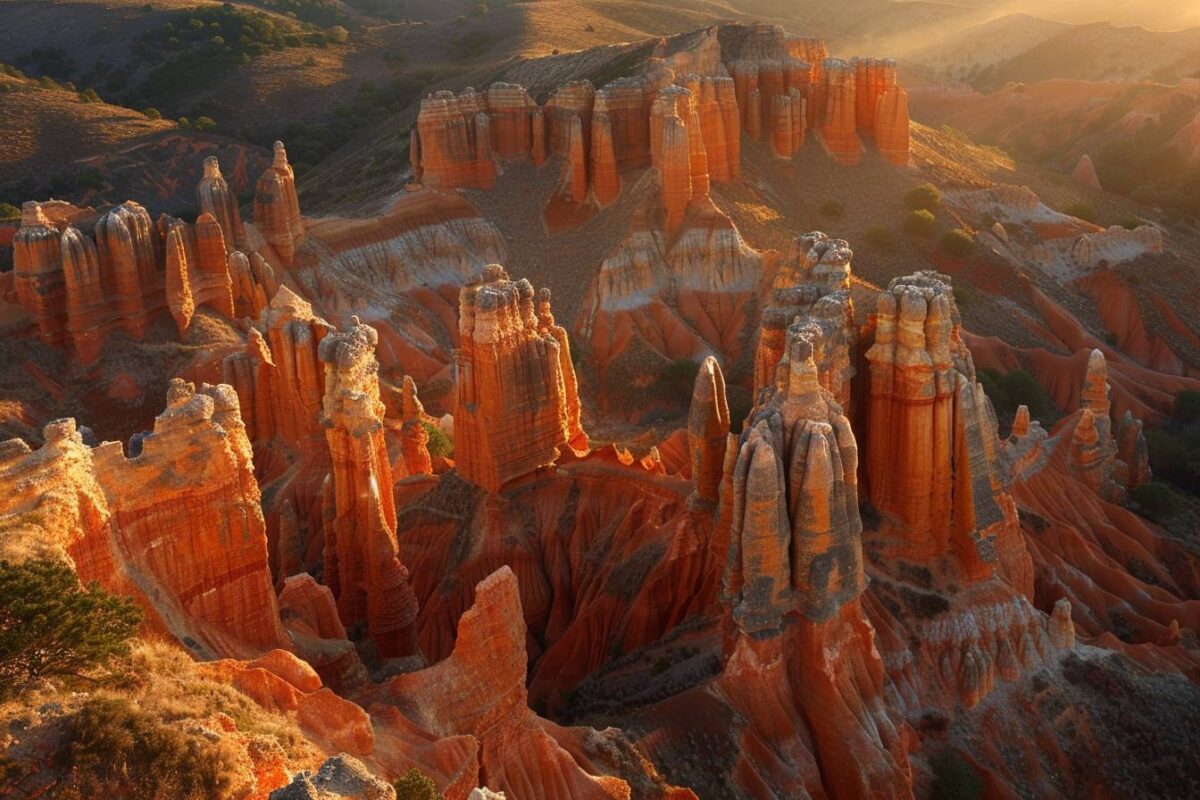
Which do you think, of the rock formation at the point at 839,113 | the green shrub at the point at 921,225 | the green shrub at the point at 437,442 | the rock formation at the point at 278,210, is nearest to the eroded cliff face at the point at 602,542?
the green shrub at the point at 437,442

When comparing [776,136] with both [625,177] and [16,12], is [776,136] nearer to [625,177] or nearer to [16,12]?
[625,177]

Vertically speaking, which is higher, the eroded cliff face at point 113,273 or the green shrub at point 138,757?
the green shrub at point 138,757

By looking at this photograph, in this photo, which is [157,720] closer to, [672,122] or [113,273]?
[113,273]

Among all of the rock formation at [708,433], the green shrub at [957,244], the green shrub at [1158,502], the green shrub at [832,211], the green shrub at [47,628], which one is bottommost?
the green shrub at [1158,502]

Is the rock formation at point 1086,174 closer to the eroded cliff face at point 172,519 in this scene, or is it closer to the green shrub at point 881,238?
the green shrub at point 881,238

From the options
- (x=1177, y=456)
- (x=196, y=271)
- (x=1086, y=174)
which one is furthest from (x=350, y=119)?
(x=1177, y=456)

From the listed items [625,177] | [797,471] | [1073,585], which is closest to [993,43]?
[625,177]
